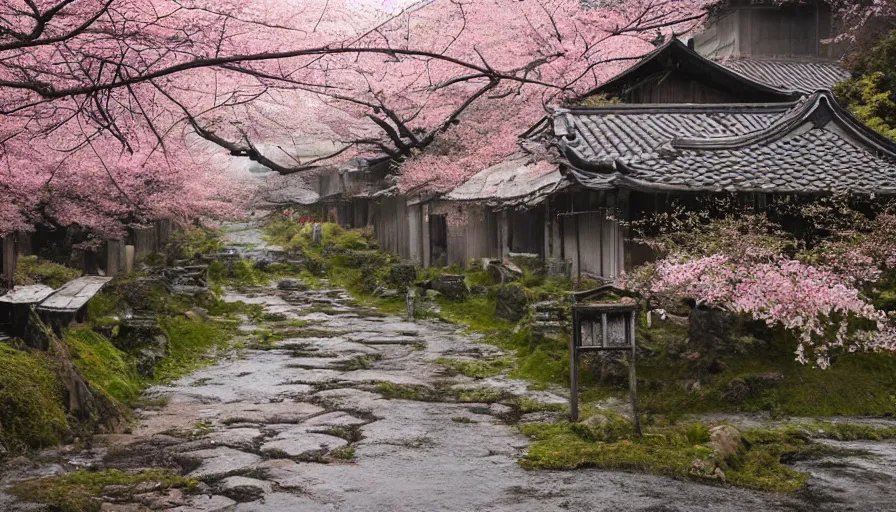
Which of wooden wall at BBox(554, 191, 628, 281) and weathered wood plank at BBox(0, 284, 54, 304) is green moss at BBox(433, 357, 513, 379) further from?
weathered wood plank at BBox(0, 284, 54, 304)

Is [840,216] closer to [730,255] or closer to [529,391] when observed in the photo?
[730,255]

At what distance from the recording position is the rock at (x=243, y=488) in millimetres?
7105

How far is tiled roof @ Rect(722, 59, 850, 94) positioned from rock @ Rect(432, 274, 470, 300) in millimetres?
13251

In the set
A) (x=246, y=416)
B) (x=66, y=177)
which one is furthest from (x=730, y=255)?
(x=66, y=177)

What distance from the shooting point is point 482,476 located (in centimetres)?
780

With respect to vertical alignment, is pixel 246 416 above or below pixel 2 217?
below

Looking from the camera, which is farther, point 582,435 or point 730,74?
point 730,74

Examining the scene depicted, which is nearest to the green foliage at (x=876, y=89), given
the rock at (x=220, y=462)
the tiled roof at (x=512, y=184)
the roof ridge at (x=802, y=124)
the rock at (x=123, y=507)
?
the roof ridge at (x=802, y=124)

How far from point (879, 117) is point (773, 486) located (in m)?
19.2

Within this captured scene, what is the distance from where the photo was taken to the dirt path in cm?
698

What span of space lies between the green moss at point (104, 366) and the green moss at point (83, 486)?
2590mm

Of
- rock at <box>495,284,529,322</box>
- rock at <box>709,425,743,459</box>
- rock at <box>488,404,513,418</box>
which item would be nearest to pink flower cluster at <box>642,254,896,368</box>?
rock at <box>709,425,743,459</box>

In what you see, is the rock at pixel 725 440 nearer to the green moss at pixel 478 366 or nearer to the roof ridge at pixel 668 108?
the green moss at pixel 478 366

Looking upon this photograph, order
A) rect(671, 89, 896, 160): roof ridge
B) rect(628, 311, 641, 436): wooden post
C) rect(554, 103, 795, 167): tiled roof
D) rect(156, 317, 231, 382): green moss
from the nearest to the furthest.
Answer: rect(628, 311, 641, 436): wooden post < rect(156, 317, 231, 382): green moss < rect(671, 89, 896, 160): roof ridge < rect(554, 103, 795, 167): tiled roof
